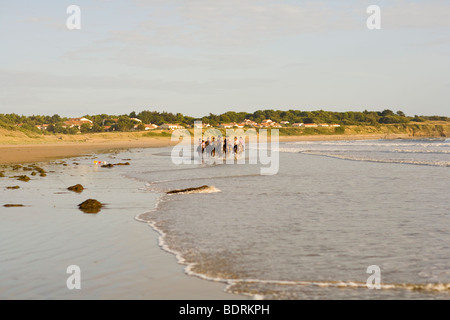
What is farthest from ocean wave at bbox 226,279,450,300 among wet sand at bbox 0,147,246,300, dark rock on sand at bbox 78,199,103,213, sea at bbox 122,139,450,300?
dark rock on sand at bbox 78,199,103,213

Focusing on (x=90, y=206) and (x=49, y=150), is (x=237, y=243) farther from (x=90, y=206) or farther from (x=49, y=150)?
(x=49, y=150)

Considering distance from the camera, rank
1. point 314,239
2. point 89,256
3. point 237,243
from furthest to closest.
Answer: point 314,239
point 237,243
point 89,256

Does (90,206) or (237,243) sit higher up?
(90,206)

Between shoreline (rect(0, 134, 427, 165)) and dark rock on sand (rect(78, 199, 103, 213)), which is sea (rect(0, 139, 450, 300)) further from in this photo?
shoreline (rect(0, 134, 427, 165))

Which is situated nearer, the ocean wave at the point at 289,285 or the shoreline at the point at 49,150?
the ocean wave at the point at 289,285

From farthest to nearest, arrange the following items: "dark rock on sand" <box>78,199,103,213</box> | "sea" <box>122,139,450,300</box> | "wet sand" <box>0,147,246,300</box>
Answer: "dark rock on sand" <box>78,199,103,213</box>
"sea" <box>122,139,450,300</box>
"wet sand" <box>0,147,246,300</box>

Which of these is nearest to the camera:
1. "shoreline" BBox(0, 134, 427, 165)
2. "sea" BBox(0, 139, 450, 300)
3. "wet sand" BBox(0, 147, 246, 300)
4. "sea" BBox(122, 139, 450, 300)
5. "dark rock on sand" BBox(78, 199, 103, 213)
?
"wet sand" BBox(0, 147, 246, 300)

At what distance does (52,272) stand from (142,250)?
6.93ft

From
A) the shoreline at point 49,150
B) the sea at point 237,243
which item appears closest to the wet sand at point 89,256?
the sea at point 237,243

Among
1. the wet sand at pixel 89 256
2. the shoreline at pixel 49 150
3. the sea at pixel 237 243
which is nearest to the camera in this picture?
the wet sand at pixel 89 256

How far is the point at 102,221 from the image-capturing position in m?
12.9

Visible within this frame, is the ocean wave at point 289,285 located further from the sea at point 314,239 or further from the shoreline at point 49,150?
the shoreline at point 49,150

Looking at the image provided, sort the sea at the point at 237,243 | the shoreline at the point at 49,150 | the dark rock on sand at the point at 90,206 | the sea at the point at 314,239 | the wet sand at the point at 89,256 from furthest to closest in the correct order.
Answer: the shoreline at the point at 49,150 < the dark rock on sand at the point at 90,206 < the sea at the point at 314,239 < the sea at the point at 237,243 < the wet sand at the point at 89,256

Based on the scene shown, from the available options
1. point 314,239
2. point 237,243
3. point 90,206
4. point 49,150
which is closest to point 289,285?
point 237,243
